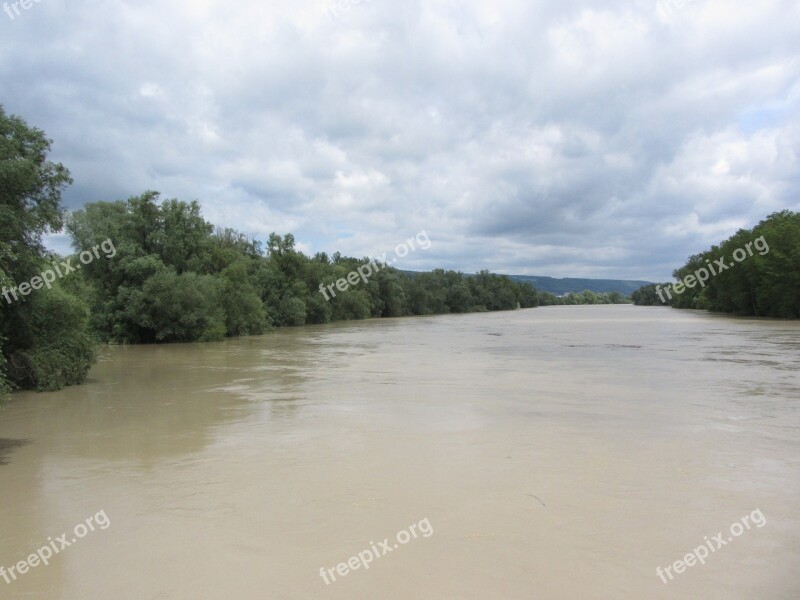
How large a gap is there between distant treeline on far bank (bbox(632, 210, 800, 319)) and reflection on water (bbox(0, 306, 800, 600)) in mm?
48009

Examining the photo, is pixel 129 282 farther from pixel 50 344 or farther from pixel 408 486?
pixel 408 486

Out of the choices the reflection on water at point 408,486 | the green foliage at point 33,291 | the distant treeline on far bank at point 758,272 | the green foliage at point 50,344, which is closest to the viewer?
the reflection on water at point 408,486

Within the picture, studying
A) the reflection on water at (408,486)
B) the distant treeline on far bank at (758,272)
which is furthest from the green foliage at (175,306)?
the distant treeline on far bank at (758,272)

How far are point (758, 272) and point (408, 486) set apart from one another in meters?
67.1

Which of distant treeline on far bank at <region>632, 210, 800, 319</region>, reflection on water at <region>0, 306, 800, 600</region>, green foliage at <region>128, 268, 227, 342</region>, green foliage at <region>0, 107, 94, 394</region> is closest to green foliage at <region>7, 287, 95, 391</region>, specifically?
green foliage at <region>0, 107, 94, 394</region>

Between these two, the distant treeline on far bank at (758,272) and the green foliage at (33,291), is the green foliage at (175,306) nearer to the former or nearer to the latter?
the green foliage at (33,291)

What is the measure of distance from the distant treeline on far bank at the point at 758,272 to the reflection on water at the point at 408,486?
48009 mm

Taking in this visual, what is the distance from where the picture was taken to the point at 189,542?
6430mm

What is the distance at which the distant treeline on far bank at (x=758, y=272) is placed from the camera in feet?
190

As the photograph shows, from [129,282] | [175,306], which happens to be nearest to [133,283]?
[129,282]

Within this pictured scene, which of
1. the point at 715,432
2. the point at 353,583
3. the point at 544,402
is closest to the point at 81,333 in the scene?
the point at 544,402

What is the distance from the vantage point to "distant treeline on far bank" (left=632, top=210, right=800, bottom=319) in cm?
5806

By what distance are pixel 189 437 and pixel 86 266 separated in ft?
111

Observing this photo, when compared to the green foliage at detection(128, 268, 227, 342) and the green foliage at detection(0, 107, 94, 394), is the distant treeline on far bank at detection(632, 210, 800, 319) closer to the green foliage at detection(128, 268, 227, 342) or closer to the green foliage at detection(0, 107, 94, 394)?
the green foliage at detection(128, 268, 227, 342)
